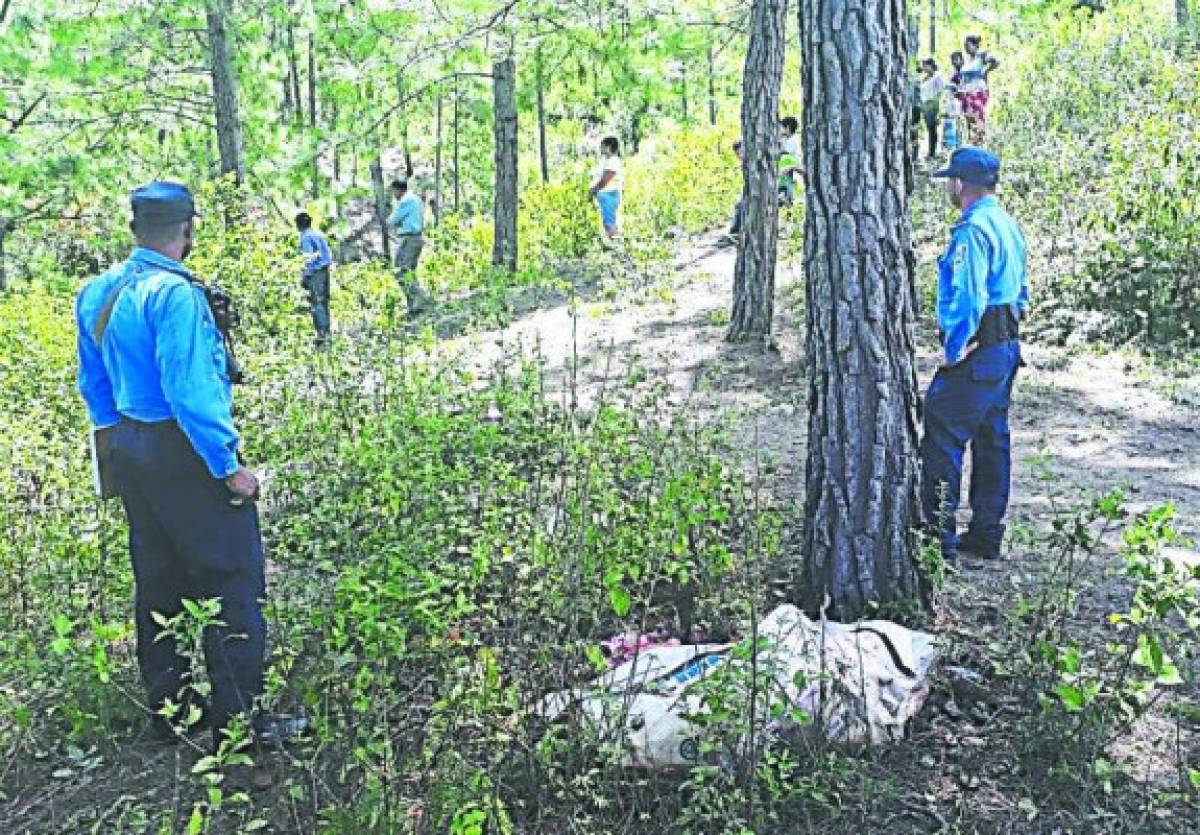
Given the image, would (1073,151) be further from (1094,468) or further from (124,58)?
(124,58)

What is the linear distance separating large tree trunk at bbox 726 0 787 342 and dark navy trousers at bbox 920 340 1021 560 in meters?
4.41

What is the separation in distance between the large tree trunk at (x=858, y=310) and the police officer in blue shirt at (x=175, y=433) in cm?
223

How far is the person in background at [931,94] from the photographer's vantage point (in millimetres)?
18219

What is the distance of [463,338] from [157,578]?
8.06m

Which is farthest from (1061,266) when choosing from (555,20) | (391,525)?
(391,525)

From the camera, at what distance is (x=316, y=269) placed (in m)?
14.1

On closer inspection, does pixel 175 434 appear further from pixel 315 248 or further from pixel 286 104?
pixel 286 104

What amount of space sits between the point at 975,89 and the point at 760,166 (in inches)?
344

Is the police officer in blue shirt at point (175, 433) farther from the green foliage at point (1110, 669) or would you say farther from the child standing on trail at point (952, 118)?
the child standing on trail at point (952, 118)

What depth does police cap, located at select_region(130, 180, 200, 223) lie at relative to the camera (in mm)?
4031

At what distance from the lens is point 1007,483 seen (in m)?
5.65

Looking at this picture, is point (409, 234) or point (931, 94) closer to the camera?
point (409, 234)

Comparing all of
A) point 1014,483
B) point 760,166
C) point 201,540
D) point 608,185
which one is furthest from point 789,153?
point 201,540

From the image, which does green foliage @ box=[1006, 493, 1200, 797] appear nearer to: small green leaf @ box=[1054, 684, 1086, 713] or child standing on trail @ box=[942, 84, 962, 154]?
small green leaf @ box=[1054, 684, 1086, 713]
